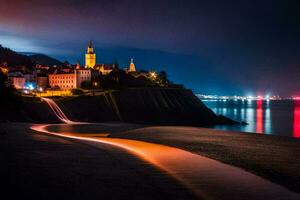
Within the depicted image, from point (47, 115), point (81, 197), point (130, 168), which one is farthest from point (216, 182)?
point (47, 115)

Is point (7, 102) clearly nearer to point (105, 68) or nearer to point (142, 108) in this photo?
point (142, 108)

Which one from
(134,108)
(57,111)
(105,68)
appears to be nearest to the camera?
(57,111)

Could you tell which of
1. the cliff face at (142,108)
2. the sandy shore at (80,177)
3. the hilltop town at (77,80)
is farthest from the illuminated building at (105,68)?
the sandy shore at (80,177)

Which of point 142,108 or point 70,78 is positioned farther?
point 70,78

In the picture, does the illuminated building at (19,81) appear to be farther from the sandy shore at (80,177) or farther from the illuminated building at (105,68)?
the sandy shore at (80,177)

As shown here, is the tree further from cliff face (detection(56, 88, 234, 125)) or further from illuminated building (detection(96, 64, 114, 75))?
illuminated building (detection(96, 64, 114, 75))

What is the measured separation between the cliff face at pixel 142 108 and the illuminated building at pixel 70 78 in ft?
93.8

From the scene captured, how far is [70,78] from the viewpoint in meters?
119

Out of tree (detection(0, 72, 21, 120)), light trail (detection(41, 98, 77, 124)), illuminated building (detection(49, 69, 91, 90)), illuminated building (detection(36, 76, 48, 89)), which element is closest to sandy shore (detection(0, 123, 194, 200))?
tree (detection(0, 72, 21, 120))

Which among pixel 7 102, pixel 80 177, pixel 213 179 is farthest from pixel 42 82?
pixel 213 179

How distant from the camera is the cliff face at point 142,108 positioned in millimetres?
73938

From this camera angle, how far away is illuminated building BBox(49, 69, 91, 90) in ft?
387

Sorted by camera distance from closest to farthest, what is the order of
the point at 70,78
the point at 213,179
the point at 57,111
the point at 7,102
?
the point at 213,179
the point at 7,102
the point at 57,111
the point at 70,78

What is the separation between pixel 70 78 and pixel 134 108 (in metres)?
39.4
